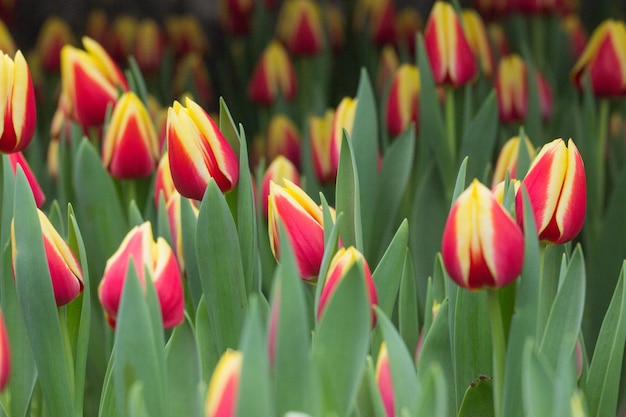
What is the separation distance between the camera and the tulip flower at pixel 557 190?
2.16ft

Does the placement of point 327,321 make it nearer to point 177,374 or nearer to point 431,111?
point 177,374

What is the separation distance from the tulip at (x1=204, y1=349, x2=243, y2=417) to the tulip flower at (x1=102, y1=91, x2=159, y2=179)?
466 mm

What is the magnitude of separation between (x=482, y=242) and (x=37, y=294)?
1.01ft

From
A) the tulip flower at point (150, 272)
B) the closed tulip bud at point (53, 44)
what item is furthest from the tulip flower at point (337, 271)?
the closed tulip bud at point (53, 44)

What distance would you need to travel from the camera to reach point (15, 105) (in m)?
0.82

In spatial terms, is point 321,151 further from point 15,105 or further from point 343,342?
point 343,342

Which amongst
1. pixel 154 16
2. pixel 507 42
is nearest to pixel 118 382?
pixel 507 42

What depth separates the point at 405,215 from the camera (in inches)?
45.0

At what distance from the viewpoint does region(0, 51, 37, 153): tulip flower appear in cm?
81

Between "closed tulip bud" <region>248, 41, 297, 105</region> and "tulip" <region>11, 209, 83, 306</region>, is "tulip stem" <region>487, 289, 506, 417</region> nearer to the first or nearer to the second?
"tulip" <region>11, 209, 83, 306</region>

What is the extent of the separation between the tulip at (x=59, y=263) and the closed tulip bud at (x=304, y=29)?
928 mm

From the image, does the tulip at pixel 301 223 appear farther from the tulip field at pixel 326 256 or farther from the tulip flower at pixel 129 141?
the tulip flower at pixel 129 141

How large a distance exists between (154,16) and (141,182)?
1.29 metres

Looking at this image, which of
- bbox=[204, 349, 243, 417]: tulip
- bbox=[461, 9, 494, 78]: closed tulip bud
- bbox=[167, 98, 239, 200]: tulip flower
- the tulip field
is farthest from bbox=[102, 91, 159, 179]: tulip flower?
bbox=[461, 9, 494, 78]: closed tulip bud
